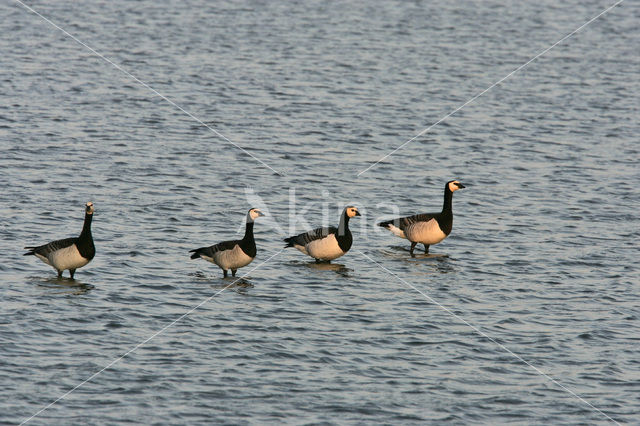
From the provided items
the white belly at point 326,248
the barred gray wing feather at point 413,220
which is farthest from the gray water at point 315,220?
the barred gray wing feather at point 413,220

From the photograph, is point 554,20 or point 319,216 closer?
point 319,216

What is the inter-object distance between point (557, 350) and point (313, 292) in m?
5.91

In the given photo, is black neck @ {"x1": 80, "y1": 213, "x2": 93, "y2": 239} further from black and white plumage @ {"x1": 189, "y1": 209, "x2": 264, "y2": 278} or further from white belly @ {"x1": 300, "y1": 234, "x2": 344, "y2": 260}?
white belly @ {"x1": 300, "y1": 234, "x2": 344, "y2": 260}

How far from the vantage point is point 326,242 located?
82.3 ft

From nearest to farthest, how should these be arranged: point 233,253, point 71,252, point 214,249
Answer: point 71,252 → point 233,253 → point 214,249

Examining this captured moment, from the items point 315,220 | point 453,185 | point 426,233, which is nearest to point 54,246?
point 315,220

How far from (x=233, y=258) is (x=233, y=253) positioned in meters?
0.12

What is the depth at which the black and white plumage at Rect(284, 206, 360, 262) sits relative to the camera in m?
25.1

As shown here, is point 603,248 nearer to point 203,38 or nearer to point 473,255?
point 473,255

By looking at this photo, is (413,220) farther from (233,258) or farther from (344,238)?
(233,258)

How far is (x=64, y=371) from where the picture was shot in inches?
697

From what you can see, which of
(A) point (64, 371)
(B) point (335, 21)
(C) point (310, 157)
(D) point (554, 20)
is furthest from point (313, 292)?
(D) point (554, 20)

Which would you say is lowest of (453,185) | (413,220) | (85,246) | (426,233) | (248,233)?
(85,246)

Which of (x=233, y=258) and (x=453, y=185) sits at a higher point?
(x=453, y=185)
